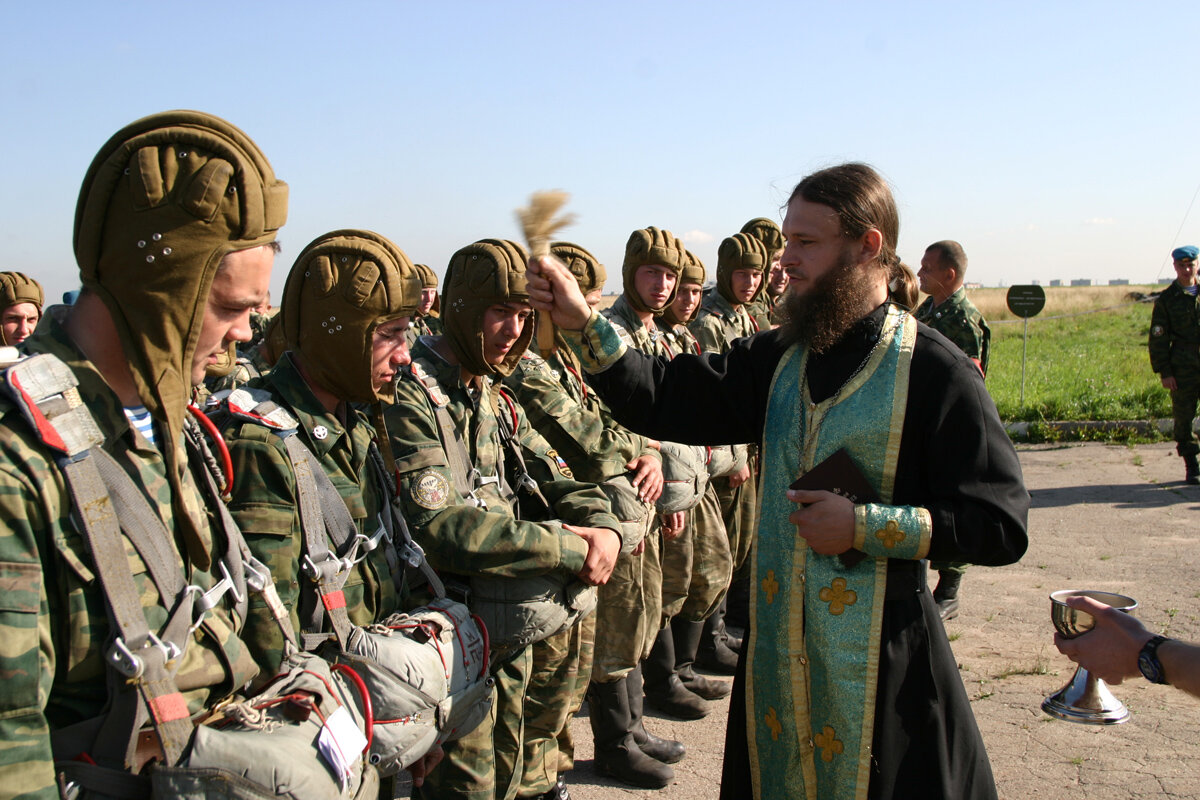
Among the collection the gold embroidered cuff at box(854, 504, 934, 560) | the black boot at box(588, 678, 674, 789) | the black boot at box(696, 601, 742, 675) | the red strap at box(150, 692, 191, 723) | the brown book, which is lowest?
the black boot at box(696, 601, 742, 675)

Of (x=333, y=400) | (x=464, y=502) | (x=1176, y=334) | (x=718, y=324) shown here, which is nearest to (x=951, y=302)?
(x=718, y=324)

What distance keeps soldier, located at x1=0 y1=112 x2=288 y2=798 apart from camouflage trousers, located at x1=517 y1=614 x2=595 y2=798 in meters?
2.07

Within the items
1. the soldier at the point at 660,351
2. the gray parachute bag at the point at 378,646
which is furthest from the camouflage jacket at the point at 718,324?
the gray parachute bag at the point at 378,646

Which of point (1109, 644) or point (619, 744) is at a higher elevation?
point (1109, 644)

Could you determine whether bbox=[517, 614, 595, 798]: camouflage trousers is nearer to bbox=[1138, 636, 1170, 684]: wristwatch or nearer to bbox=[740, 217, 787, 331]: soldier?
bbox=[1138, 636, 1170, 684]: wristwatch

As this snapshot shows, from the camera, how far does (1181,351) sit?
36.6ft

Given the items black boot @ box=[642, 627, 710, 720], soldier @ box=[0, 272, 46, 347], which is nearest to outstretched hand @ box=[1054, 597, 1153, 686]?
black boot @ box=[642, 627, 710, 720]

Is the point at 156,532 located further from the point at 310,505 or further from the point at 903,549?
the point at 903,549

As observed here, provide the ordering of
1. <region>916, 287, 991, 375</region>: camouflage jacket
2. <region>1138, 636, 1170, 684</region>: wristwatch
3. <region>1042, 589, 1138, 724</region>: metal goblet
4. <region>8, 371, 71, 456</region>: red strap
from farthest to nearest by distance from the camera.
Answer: <region>916, 287, 991, 375</region>: camouflage jacket → <region>1042, 589, 1138, 724</region>: metal goblet → <region>1138, 636, 1170, 684</region>: wristwatch → <region>8, 371, 71, 456</region>: red strap

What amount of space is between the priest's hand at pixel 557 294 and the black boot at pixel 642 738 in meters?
2.66

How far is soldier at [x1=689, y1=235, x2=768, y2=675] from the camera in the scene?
6.67 m

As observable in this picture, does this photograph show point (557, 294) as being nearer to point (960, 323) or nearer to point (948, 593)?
point (948, 593)

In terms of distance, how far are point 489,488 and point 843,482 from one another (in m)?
1.42

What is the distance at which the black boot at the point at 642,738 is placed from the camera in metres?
5.16
